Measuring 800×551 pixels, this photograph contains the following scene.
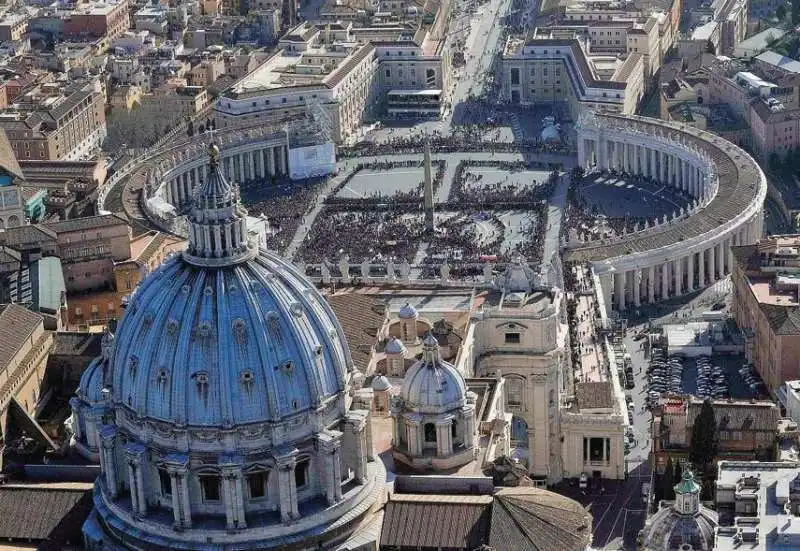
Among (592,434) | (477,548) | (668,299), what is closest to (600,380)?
(592,434)

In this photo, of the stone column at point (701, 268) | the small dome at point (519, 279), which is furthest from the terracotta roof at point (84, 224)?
the stone column at point (701, 268)

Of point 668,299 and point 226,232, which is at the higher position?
point 226,232

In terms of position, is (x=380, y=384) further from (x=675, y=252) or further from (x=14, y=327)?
(x=675, y=252)

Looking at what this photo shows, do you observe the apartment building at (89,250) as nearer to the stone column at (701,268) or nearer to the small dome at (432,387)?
the stone column at (701,268)

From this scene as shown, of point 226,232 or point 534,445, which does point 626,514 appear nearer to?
point 534,445

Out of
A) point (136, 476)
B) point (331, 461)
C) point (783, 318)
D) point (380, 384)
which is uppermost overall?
point (331, 461)

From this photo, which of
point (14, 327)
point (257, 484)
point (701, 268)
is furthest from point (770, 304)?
point (257, 484)
